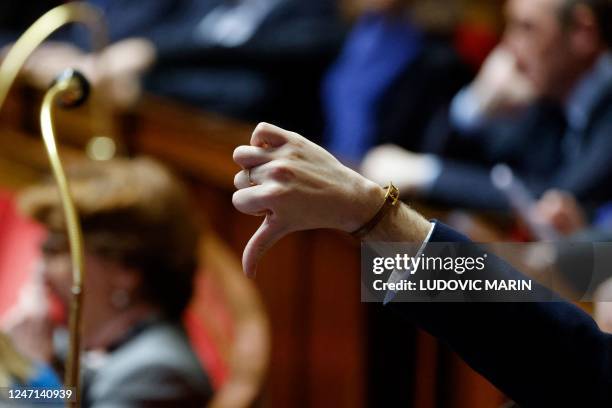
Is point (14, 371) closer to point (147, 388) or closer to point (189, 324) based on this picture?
point (147, 388)

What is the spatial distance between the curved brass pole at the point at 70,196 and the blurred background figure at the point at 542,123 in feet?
3.49

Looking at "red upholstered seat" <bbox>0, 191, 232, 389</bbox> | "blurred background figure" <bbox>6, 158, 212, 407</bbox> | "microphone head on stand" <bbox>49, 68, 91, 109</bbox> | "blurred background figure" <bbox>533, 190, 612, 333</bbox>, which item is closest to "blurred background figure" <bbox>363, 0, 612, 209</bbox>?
"blurred background figure" <bbox>533, 190, 612, 333</bbox>

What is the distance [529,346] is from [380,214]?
17cm

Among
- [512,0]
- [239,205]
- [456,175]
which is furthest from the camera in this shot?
[512,0]

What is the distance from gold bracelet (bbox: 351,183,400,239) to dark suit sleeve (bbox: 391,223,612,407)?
1.9 inches

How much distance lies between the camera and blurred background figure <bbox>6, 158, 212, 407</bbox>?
1.54 meters

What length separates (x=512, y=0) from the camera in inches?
88.8

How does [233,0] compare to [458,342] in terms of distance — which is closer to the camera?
[458,342]

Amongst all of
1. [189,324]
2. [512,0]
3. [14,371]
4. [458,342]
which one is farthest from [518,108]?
[458,342]

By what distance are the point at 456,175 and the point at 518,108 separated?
31 centimetres

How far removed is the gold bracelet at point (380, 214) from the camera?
0.86 m

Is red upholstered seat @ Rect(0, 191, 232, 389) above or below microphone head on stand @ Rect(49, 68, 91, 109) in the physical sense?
above

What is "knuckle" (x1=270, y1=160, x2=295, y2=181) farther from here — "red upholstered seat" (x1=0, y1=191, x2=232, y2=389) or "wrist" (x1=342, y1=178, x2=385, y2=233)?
"red upholstered seat" (x1=0, y1=191, x2=232, y2=389)

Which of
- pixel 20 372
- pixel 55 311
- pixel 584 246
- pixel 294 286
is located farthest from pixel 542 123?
pixel 20 372
